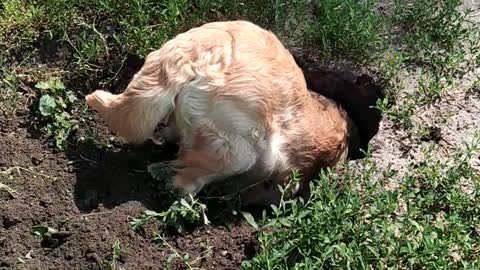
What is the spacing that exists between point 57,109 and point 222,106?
1.33 meters

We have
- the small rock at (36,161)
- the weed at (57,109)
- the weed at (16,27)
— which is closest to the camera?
the small rock at (36,161)

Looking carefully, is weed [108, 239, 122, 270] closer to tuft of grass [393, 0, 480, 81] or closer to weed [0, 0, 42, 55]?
weed [0, 0, 42, 55]

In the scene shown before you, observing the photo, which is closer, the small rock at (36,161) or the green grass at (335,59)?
the green grass at (335,59)

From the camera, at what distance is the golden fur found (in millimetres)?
4176

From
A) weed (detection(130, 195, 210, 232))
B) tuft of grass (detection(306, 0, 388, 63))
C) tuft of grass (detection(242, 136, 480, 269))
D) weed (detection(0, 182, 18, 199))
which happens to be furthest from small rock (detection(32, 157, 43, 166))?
tuft of grass (detection(306, 0, 388, 63))

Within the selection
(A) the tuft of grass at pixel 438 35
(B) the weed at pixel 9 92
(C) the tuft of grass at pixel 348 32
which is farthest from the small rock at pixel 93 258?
(A) the tuft of grass at pixel 438 35

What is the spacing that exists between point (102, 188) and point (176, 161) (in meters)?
0.49

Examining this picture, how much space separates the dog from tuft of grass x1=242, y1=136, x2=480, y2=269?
1.11 feet

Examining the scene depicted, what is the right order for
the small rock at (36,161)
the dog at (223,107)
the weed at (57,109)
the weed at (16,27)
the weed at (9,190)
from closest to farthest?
the dog at (223,107) → the weed at (9,190) → the small rock at (36,161) → the weed at (57,109) → the weed at (16,27)

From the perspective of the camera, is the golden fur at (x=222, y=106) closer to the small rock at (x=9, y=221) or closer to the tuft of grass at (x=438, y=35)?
the small rock at (x=9, y=221)

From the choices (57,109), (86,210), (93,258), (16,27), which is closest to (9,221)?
(86,210)

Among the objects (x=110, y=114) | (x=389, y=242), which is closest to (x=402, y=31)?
(x=389, y=242)

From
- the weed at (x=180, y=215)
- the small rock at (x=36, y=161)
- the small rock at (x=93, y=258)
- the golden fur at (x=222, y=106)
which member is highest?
→ the golden fur at (x=222, y=106)

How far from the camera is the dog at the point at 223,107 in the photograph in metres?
4.18
